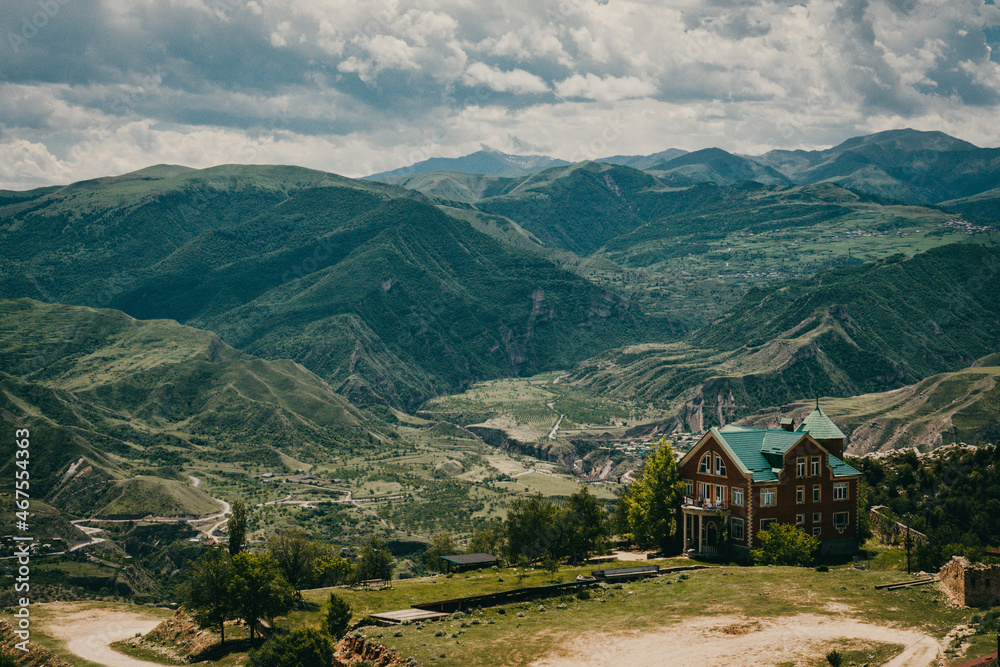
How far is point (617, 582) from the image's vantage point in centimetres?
8650

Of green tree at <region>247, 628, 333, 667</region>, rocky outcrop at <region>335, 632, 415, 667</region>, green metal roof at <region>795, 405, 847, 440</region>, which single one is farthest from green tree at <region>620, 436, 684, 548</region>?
green tree at <region>247, 628, 333, 667</region>

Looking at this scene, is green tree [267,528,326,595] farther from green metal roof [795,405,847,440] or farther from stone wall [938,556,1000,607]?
stone wall [938,556,1000,607]

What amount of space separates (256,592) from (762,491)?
45.9 meters

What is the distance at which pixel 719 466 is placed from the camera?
100875 millimetres

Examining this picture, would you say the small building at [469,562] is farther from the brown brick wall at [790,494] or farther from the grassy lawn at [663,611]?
the brown brick wall at [790,494]

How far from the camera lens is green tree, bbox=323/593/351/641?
74.0 metres

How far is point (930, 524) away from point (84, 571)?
124609 mm

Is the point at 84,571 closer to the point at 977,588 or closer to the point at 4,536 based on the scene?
the point at 4,536

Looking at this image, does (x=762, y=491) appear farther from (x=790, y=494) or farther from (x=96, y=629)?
(x=96, y=629)

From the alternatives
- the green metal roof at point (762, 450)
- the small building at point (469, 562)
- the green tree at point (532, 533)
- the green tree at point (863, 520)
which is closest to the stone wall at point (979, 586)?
the green metal roof at point (762, 450)

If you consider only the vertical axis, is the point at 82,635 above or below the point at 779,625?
below

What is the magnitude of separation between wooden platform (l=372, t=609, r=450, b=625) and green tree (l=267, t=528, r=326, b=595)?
26.1 meters

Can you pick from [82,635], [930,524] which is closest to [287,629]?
[82,635]

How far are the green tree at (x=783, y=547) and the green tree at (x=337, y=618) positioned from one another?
39097 mm
